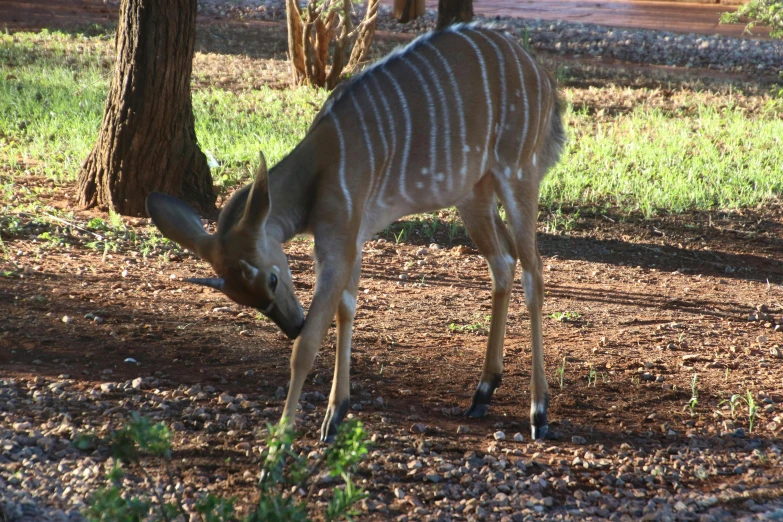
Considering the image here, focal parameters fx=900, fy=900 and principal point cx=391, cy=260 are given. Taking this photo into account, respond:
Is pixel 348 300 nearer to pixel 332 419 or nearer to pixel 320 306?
pixel 320 306

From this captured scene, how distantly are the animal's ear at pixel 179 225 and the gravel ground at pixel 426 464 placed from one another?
0.83 m

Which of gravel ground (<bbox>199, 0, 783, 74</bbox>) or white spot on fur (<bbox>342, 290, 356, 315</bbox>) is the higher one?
gravel ground (<bbox>199, 0, 783, 74</bbox>)

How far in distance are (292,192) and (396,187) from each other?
2.00 ft

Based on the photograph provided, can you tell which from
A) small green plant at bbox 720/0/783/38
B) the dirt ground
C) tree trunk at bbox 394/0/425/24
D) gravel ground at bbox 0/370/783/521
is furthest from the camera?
tree trunk at bbox 394/0/425/24

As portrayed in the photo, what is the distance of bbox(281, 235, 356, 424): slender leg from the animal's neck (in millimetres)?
134

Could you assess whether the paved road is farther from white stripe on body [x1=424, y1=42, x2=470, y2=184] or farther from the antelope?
white stripe on body [x1=424, y1=42, x2=470, y2=184]

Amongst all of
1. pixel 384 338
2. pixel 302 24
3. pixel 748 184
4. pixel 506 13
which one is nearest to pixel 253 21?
pixel 506 13

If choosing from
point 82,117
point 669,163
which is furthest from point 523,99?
point 82,117

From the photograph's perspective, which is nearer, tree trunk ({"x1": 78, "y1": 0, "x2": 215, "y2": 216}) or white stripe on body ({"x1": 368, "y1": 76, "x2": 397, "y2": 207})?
white stripe on body ({"x1": 368, "y1": 76, "x2": 397, "y2": 207})

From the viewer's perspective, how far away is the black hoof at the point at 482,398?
14.2 ft

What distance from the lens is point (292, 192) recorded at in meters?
3.87

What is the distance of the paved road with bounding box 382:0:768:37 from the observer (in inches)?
768

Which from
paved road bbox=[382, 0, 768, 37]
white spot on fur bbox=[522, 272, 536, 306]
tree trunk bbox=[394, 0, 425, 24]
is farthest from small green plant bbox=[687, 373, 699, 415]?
paved road bbox=[382, 0, 768, 37]

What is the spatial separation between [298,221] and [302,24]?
25.9ft
